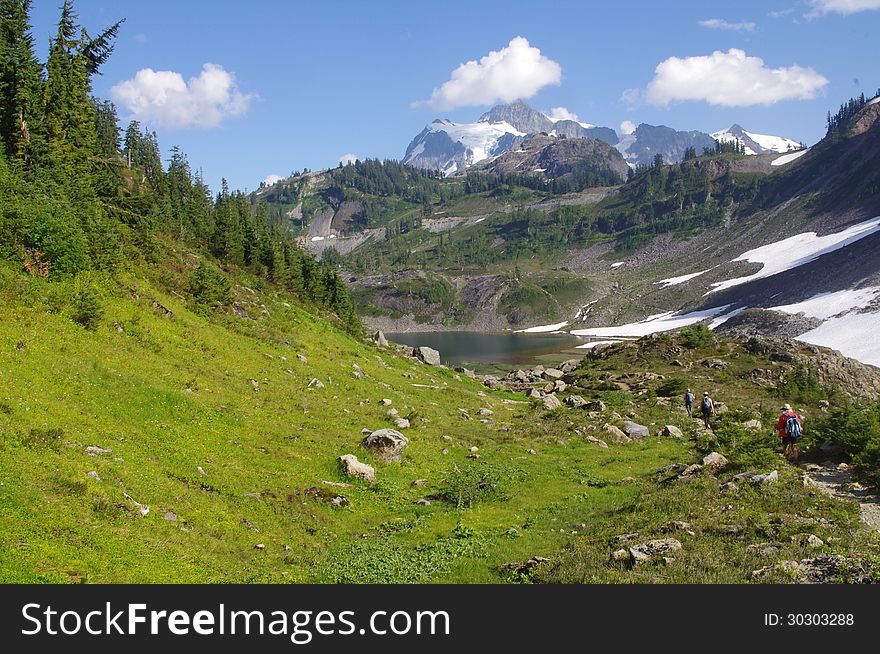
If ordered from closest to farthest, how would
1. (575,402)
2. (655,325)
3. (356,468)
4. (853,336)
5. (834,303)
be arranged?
1. (356,468)
2. (575,402)
3. (853,336)
4. (834,303)
5. (655,325)

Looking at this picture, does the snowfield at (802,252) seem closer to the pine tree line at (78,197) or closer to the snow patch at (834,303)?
the snow patch at (834,303)

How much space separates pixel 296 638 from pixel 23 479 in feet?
23.3

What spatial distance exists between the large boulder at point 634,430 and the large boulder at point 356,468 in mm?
17399

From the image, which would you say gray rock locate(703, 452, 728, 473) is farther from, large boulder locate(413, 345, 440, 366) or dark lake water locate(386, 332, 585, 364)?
dark lake water locate(386, 332, 585, 364)

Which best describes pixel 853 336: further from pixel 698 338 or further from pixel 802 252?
pixel 802 252

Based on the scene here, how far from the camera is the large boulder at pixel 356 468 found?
1998 centimetres

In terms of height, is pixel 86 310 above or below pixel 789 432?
above

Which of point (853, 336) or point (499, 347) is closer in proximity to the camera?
point (853, 336)

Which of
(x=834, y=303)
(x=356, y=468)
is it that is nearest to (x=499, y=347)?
(x=834, y=303)

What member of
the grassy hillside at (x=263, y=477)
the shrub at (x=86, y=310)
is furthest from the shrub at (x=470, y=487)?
the shrub at (x=86, y=310)

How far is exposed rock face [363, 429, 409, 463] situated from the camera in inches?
884

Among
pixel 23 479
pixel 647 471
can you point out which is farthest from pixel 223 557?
pixel 647 471

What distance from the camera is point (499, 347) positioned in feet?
517

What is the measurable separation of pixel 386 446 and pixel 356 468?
8.90 feet
